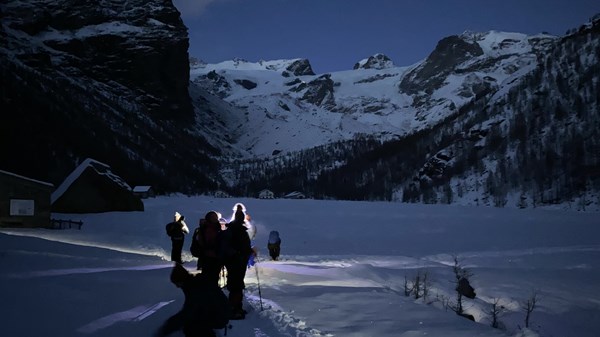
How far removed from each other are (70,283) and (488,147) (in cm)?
10639

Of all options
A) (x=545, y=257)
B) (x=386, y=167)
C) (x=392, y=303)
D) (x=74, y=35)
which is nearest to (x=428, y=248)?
(x=545, y=257)

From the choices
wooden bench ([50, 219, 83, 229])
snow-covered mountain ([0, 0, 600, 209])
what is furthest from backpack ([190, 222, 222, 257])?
snow-covered mountain ([0, 0, 600, 209])

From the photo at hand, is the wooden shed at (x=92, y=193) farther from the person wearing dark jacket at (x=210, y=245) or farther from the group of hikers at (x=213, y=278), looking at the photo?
the person wearing dark jacket at (x=210, y=245)

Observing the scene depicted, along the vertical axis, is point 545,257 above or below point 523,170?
below

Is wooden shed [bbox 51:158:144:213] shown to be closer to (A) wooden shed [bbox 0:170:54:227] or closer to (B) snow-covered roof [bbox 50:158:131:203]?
(B) snow-covered roof [bbox 50:158:131:203]

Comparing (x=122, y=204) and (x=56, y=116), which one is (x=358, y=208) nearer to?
(x=122, y=204)

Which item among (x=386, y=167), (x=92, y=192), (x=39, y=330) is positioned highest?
(x=386, y=167)

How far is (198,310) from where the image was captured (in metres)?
6.00

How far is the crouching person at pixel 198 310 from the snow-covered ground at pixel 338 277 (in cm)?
63

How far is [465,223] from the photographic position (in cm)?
3759

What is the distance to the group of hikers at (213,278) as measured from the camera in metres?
6.02

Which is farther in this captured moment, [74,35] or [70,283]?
[74,35]

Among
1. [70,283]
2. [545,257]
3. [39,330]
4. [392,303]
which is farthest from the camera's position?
[545,257]

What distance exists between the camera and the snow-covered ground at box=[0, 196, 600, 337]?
23.5 ft
